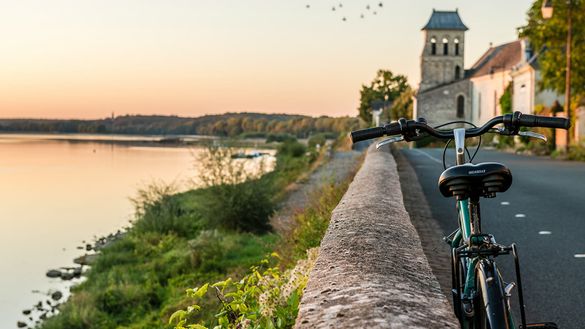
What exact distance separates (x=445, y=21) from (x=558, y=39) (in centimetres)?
4975

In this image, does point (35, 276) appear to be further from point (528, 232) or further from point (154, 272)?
point (528, 232)

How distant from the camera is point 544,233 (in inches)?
392

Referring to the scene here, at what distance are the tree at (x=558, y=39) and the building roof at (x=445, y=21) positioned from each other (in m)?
47.5

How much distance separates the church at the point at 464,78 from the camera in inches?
1839

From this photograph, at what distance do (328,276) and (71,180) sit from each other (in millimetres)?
56680

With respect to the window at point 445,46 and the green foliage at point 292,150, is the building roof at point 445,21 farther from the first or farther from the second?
the green foliage at point 292,150

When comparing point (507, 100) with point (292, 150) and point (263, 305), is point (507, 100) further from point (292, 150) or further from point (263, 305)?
point (263, 305)

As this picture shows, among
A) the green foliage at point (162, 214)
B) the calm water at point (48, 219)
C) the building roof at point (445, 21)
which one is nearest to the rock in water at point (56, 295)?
the calm water at point (48, 219)

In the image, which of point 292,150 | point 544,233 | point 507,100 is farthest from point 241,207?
point 292,150

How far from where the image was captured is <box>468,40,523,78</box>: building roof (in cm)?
6412

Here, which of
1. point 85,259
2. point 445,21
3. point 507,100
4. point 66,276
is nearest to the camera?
point 66,276

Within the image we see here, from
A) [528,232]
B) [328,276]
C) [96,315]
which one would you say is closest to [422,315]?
[328,276]

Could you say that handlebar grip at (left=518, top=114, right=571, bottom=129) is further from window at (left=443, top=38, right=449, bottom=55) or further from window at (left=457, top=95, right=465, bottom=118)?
window at (left=443, top=38, right=449, bottom=55)

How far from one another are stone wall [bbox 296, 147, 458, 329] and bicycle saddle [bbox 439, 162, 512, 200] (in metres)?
0.55
